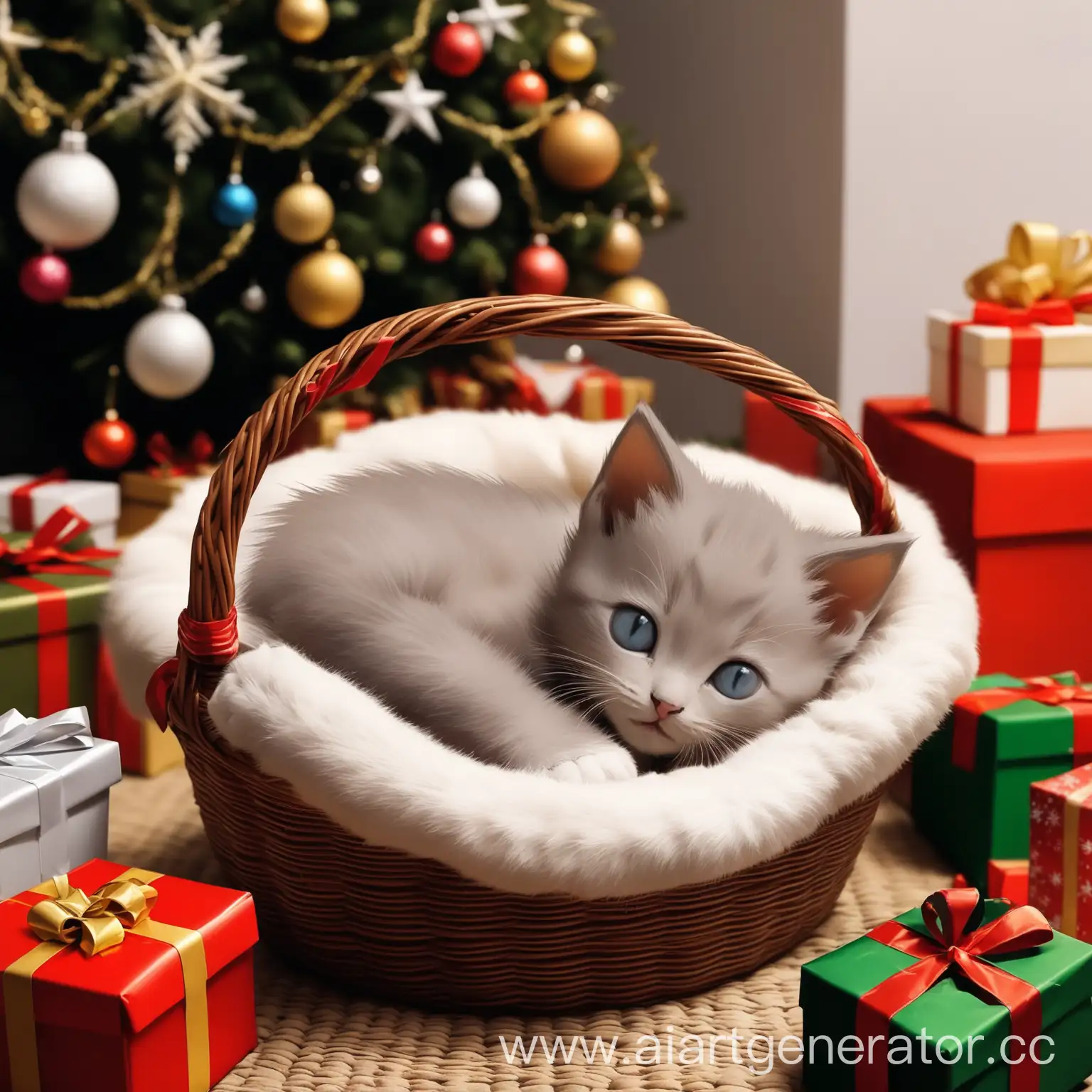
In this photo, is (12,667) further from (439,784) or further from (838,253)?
(838,253)

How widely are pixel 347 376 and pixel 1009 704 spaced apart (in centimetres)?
73

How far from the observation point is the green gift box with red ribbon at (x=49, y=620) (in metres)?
1.34

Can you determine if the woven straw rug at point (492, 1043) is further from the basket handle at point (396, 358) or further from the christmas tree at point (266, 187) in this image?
the christmas tree at point (266, 187)

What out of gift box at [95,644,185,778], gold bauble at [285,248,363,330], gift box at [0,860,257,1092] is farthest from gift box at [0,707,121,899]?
gold bauble at [285,248,363,330]

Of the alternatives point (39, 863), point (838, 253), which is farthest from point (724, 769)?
point (838, 253)

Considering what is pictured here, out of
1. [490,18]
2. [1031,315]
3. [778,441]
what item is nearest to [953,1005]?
[1031,315]

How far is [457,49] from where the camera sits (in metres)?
1.93

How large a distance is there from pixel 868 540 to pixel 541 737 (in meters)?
0.31

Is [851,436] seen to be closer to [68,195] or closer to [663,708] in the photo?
[663,708]

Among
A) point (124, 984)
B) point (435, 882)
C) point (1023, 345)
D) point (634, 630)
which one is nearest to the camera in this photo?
point (124, 984)

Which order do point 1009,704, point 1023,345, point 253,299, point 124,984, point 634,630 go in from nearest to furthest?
1. point 124,984
2. point 634,630
3. point 1009,704
4. point 1023,345
5. point 253,299

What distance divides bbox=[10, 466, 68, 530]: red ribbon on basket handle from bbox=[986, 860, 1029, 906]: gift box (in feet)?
4.30

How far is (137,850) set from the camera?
50.7 inches

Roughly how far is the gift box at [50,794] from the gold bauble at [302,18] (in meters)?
1.16
